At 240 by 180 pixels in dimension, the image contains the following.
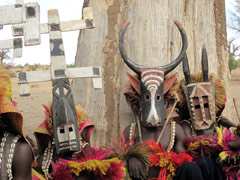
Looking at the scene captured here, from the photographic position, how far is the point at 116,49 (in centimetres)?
499

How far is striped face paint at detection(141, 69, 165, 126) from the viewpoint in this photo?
3.82m

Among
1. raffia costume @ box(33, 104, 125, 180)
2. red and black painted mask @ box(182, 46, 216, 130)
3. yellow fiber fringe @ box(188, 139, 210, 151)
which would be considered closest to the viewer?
raffia costume @ box(33, 104, 125, 180)

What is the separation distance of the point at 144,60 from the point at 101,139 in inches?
47.3

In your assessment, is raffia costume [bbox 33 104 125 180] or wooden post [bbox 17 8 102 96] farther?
wooden post [bbox 17 8 102 96]

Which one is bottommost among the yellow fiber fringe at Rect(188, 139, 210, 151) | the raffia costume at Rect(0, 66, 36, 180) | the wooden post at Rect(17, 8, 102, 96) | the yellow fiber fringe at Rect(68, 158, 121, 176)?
the yellow fiber fringe at Rect(68, 158, 121, 176)

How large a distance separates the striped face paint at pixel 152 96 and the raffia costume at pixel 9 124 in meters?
1.60

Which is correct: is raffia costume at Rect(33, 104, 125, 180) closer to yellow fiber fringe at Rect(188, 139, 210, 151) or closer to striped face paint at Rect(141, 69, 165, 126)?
striped face paint at Rect(141, 69, 165, 126)

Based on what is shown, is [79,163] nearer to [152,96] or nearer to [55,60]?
[55,60]

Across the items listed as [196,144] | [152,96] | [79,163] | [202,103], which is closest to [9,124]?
[79,163]

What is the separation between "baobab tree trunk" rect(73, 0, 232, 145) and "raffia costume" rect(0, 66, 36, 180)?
2.34 m

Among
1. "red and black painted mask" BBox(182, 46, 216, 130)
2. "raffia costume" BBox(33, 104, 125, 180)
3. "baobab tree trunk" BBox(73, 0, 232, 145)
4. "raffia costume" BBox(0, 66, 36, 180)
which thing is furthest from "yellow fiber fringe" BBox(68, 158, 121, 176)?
"baobab tree trunk" BBox(73, 0, 232, 145)

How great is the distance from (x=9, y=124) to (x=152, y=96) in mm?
1754

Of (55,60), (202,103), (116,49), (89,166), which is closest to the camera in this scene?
(89,166)

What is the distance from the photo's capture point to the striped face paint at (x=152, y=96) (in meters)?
3.82
